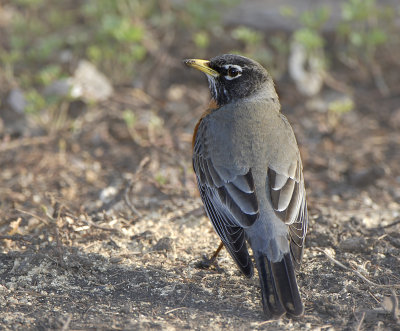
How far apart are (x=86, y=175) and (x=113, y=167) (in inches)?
16.1

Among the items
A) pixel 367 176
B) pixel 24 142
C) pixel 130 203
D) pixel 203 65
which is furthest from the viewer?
pixel 24 142

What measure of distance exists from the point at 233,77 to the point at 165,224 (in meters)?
1.76

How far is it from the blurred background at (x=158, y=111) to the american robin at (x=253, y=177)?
0.90m

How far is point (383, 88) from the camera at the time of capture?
9.97 meters

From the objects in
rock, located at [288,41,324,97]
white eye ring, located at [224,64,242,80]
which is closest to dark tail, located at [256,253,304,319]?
white eye ring, located at [224,64,242,80]

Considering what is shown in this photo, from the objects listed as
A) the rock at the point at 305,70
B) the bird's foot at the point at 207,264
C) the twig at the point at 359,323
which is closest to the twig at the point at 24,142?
the bird's foot at the point at 207,264

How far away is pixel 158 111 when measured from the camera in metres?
9.39

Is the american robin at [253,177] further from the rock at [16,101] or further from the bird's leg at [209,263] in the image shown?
the rock at [16,101]

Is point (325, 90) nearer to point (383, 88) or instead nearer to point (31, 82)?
point (383, 88)

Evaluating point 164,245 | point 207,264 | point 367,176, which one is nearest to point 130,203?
point 164,245

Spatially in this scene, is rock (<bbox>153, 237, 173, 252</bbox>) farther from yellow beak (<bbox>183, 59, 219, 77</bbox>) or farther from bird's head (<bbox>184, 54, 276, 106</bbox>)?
yellow beak (<bbox>183, 59, 219, 77</bbox>)

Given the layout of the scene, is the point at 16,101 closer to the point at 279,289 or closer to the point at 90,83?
the point at 90,83

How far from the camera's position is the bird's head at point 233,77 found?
6688 millimetres

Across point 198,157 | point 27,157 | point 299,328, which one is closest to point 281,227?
point 299,328
